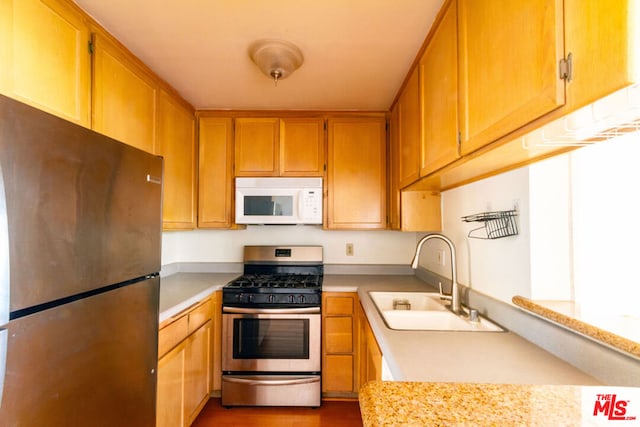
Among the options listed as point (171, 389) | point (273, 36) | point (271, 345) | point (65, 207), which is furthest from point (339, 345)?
point (273, 36)

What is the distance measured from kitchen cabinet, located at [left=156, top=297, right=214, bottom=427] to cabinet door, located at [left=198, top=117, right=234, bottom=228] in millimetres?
744

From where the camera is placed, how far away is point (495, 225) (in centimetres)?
145

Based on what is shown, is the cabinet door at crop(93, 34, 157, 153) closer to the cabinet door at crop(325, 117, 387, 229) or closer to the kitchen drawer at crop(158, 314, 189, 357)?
the kitchen drawer at crop(158, 314, 189, 357)

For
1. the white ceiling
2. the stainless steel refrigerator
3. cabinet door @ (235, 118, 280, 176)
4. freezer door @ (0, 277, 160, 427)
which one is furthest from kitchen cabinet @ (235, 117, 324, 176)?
freezer door @ (0, 277, 160, 427)

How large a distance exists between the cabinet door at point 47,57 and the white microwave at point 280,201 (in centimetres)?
127

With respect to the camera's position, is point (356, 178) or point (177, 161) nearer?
point (177, 161)

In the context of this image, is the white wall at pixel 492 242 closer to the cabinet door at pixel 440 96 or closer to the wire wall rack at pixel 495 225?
the wire wall rack at pixel 495 225

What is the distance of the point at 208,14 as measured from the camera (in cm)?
141

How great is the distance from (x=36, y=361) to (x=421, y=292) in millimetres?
1904

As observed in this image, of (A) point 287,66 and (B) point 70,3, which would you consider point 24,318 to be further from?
(A) point 287,66

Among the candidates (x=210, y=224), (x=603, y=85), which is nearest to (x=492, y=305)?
(x=603, y=85)

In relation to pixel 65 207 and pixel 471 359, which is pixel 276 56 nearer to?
pixel 65 207

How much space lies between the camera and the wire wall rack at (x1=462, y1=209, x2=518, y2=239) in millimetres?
1329

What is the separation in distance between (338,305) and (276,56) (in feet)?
5.60
